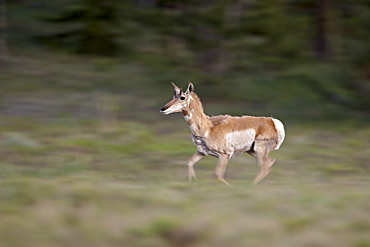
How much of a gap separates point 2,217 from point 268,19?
12269mm

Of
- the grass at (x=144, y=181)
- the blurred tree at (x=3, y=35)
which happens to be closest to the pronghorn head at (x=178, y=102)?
the grass at (x=144, y=181)

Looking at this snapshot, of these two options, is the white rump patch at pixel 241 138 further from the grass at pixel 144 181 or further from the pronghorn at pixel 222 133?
the grass at pixel 144 181

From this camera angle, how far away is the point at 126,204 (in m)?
8.55

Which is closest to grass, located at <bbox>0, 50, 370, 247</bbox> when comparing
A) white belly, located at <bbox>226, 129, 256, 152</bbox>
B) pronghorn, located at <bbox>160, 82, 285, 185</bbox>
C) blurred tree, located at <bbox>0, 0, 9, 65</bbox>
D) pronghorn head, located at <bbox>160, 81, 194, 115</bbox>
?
pronghorn, located at <bbox>160, 82, 285, 185</bbox>

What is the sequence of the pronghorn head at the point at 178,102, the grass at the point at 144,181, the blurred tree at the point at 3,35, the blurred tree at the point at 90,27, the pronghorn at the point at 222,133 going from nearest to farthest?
the grass at the point at 144,181, the pronghorn head at the point at 178,102, the pronghorn at the point at 222,133, the blurred tree at the point at 3,35, the blurred tree at the point at 90,27

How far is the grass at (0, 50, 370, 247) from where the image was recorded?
7855 mm

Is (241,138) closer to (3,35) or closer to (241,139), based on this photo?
(241,139)

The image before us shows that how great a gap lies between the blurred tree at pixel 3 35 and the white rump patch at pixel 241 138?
427 inches

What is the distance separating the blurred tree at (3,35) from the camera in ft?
61.3

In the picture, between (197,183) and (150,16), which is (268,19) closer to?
(150,16)

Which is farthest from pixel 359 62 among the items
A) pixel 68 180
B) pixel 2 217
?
pixel 2 217

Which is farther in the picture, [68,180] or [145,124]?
[145,124]

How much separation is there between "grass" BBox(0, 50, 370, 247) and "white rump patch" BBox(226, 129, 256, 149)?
624 millimetres

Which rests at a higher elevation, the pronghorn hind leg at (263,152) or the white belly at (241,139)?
the white belly at (241,139)
